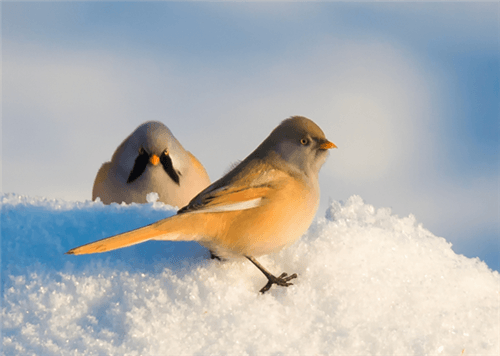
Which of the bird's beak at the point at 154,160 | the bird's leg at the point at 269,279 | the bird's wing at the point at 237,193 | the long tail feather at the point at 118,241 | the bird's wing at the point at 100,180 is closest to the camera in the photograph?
the long tail feather at the point at 118,241

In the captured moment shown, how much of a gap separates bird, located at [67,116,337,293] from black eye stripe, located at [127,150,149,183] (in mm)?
1429

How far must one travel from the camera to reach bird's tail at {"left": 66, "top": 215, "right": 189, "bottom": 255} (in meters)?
1.68

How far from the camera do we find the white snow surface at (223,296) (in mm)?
1837

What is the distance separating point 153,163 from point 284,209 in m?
1.63

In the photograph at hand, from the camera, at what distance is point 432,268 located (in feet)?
7.84

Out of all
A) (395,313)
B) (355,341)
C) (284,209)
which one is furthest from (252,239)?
(395,313)

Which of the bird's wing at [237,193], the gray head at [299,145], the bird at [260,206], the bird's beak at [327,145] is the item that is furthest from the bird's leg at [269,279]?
the bird's beak at [327,145]

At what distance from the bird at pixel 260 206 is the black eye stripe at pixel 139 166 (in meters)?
1.43

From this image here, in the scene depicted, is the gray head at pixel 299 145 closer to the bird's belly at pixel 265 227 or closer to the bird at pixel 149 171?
the bird's belly at pixel 265 227

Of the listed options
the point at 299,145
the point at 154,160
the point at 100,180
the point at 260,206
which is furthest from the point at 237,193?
the point at 100,180

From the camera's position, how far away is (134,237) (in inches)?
68.9

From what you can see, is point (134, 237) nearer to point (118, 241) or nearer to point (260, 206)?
point (118, 241)

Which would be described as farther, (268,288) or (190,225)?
(268,288)

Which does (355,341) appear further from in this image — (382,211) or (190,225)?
(382,211)
